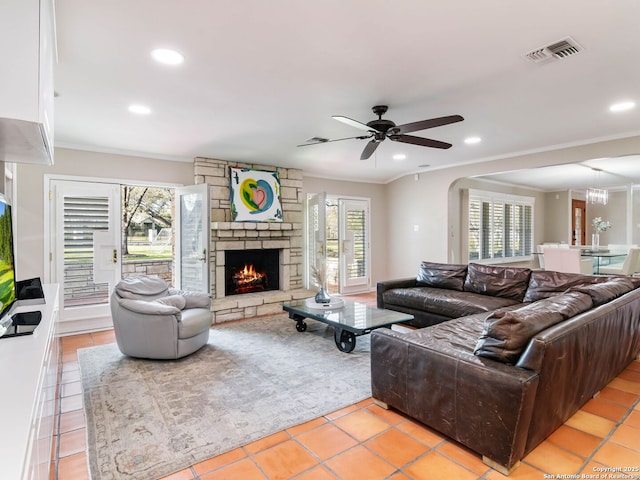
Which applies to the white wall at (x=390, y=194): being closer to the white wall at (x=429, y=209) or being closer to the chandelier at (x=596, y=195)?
the white wall at (x=429, y=209)

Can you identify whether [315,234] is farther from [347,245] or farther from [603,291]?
[603,291]

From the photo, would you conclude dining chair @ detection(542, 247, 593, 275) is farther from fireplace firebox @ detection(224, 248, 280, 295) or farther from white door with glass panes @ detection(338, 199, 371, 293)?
fireplace firebox @ detection(224, 248, 280, 295)

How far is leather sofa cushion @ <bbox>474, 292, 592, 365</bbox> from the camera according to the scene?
1.98 meters

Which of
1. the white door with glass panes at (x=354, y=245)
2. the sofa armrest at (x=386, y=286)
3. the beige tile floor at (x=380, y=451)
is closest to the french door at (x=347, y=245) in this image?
the white door with glass panes at (x=354, y=245)

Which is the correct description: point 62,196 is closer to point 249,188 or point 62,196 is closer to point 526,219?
point 249,188

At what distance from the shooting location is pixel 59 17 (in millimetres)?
1969

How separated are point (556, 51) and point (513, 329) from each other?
74.1 inches

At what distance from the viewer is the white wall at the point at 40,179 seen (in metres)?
4.26

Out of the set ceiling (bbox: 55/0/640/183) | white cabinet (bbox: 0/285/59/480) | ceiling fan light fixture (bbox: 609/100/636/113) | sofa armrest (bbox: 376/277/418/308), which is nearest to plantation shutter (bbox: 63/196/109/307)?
ceiling (bbox: 55/0/640/183)

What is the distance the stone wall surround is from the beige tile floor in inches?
114

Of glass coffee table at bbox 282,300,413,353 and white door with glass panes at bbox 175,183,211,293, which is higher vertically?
white door with glass panes at bbox 175,183,211,293

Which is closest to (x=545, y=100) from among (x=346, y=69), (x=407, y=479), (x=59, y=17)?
(x=346, y=69)

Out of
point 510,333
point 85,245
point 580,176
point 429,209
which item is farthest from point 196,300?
point 580,176

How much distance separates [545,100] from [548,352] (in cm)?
250
